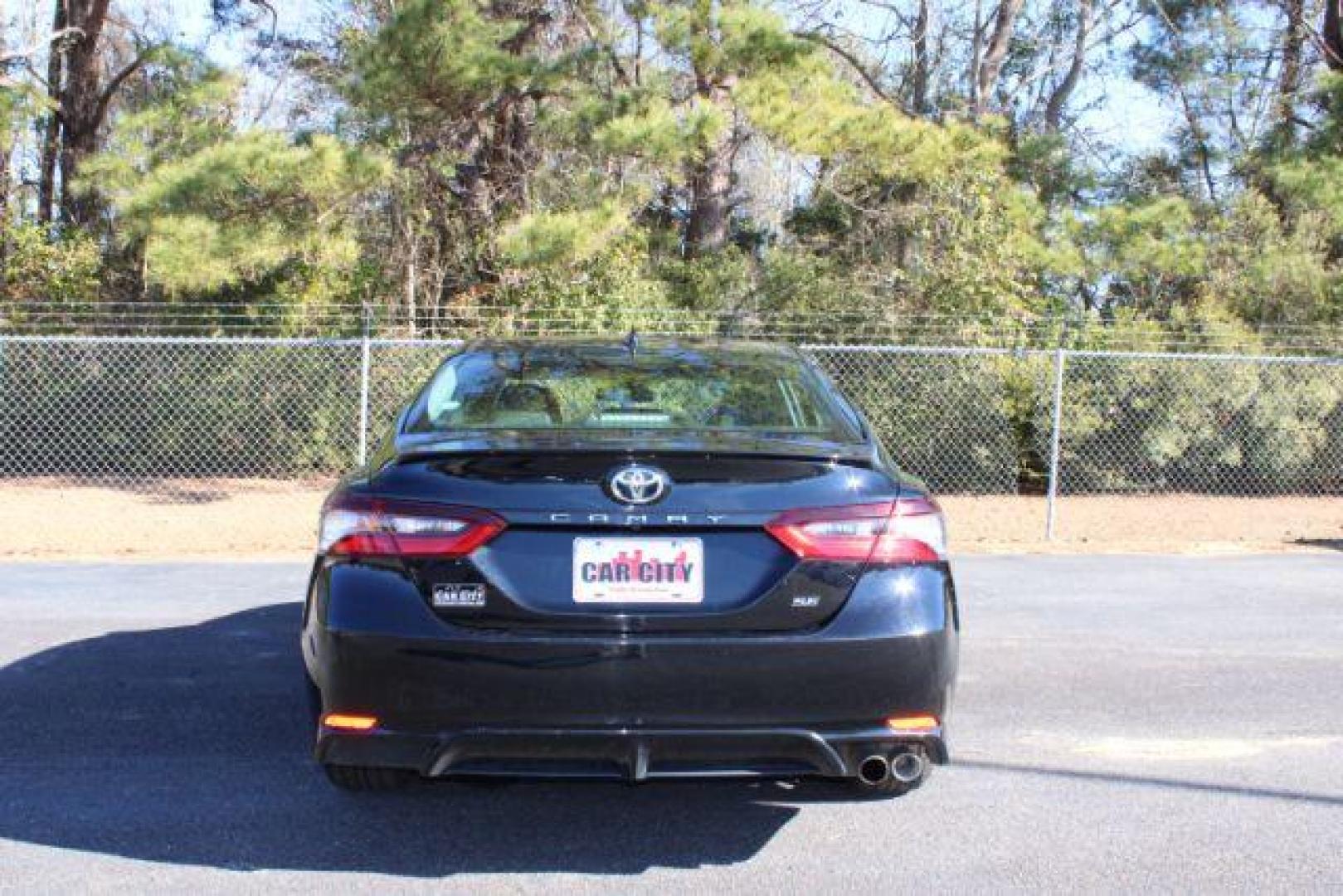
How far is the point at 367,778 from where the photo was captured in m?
3.87

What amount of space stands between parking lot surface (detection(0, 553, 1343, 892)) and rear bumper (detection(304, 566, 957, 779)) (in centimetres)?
43

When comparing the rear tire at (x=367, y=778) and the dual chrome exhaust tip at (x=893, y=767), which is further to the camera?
the rear tire at (x=367, y=778)

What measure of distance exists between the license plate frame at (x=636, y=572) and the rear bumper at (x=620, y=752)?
0.33 metres

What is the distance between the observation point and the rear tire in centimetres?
382

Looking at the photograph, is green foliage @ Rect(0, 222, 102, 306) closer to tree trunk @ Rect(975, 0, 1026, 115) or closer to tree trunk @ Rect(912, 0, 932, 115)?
tree trunk @ Rect(912, 0, 932, 115)

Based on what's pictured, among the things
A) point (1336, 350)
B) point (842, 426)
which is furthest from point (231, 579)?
point (1336, 350)

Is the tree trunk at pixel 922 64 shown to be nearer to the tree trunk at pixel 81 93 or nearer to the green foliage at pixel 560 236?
the green foliage at pixel 560 236

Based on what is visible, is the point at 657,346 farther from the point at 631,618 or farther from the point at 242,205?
the point at 242,205

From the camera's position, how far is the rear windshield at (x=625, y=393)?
407 cm

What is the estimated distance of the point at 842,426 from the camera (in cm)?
410

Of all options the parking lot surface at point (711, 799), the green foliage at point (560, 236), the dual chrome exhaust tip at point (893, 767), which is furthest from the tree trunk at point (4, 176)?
the dual chrome exhaust tip at point (893, 767)

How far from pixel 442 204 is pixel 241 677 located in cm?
1108

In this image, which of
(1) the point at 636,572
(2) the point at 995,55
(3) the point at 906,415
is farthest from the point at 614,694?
(2) the point at 995,55

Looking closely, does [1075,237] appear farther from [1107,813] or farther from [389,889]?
[389,889]
